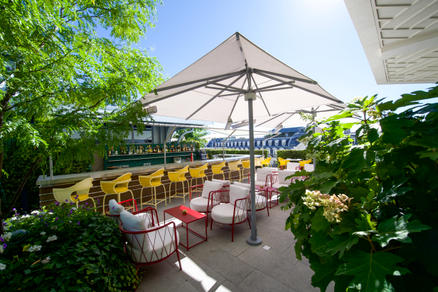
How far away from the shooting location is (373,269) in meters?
0.53

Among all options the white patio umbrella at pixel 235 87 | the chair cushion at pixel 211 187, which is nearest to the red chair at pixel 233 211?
the white patio umbrella at pixel 235 87

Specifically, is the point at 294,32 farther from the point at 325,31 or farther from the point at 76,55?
the point at 76,55

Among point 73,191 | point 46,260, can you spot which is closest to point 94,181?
point 73,191

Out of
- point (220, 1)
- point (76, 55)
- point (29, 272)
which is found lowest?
point (29, 272)

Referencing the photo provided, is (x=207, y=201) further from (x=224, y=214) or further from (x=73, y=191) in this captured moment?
(x=73, y=191)

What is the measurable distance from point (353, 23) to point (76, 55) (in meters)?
3.70

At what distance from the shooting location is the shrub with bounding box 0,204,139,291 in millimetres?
1654

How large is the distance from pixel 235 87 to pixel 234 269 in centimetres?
322

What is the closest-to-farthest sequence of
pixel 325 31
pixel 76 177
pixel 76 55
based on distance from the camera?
pixel 76 55, pixel 325 31, pixel 76 177

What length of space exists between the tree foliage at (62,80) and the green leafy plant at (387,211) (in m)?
1.95

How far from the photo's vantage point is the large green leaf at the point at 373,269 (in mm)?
491

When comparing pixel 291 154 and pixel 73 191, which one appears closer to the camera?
pixel 73 191

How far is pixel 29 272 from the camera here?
1.63 meters

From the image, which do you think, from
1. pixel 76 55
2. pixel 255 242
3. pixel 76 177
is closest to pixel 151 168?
pixel 76 177
